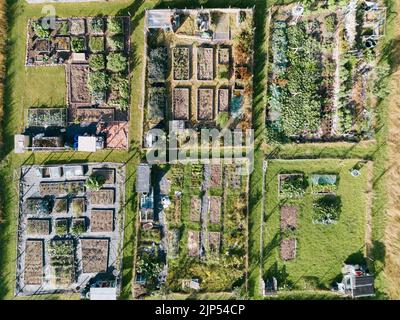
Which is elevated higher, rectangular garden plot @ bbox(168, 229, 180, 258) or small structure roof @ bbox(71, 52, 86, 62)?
small structure roof @ bbox(71, 52, 86, 62)

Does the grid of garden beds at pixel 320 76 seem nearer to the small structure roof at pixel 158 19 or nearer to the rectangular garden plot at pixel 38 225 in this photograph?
the small structure roof at pixel 158 19

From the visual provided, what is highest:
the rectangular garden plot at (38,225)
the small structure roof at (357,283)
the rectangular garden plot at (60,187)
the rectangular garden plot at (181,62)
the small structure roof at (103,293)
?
the rectangular garden plot at (181,62)

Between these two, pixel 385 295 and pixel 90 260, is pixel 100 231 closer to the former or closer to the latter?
pixel 90 260

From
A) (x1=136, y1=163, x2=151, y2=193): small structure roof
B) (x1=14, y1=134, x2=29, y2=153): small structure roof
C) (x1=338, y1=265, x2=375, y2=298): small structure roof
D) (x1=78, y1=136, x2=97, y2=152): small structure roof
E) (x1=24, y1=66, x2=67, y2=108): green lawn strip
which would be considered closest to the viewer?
(x1=338, y1=265, x2=375, y2=298): small structure roof

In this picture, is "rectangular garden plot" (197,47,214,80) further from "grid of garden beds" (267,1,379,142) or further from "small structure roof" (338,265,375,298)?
"small structure roof" (338,265,375,298)

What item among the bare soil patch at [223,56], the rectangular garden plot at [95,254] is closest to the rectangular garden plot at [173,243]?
the rectangular garden plot at [95,254]

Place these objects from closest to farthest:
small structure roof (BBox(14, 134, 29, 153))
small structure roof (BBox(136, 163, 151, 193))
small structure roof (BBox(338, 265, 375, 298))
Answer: small structure roof (BBox(338, 265, 375, 298)) → small structure roof (BBox(136, 163, 151, 193)) → small structure roof (BBox(14, 134, 29, 153))

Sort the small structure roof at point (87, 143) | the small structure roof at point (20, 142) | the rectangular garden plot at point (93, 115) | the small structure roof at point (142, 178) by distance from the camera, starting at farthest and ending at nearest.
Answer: the rectangular garden plot at point (93, 115) → the small structure roof at point (20, 142) → the small structure roof at point (87, 143) → the small structure roof at point (142, 178)

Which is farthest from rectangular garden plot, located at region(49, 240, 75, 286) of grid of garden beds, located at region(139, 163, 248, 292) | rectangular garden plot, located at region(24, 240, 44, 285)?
grid of garden beds, located at region(139, 163, 248, 292)
